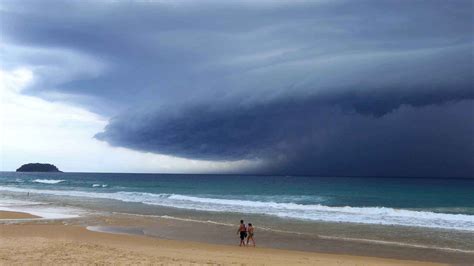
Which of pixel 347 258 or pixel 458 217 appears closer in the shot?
pixel 347 258

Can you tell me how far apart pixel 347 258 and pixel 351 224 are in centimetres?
1057

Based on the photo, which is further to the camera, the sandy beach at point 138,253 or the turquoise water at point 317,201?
the turquoise water at point 317,201

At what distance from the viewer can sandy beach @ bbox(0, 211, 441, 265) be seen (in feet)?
41.2

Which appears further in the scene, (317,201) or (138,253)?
(317,201)

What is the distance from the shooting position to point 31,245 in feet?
48.0

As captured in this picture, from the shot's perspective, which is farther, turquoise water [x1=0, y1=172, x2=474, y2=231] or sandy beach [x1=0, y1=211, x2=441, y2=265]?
turquoise water [x1=0, y1=172, x2=474, y2=231]

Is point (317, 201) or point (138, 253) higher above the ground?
point (317, 201)

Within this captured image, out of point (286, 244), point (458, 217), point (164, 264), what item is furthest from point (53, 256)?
point (458, 217)

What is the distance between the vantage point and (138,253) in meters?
14.0

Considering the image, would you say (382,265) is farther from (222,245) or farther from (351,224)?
(351,224)

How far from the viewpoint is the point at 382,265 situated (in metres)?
13.3

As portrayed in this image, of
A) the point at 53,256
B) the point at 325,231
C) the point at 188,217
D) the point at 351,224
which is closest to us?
the point at 53,256

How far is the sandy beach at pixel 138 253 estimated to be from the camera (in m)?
12.6

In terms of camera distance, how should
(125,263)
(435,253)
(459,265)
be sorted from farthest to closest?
(435,253), (459,265), (125,263)
